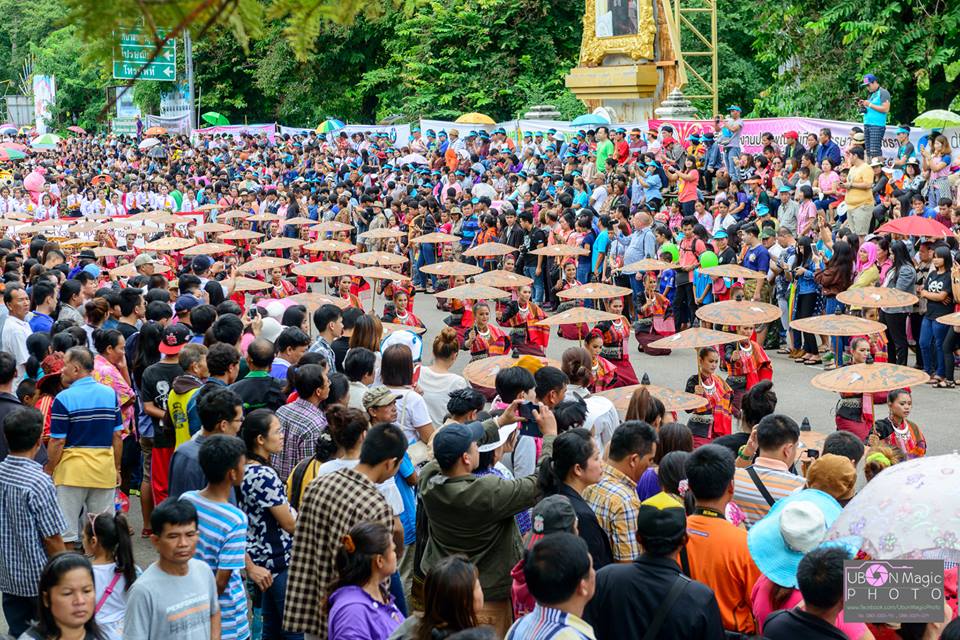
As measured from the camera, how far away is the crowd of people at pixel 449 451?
4824mm

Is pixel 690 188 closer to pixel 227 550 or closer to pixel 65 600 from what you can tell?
pixel 227 550

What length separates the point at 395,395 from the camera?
718 centimetres

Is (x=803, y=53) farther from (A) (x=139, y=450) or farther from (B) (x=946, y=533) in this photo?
(B) (x=946, y=533)

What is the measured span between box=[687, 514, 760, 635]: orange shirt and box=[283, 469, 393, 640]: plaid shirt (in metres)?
1.41

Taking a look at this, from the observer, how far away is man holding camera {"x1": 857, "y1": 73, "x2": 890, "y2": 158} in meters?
19.0

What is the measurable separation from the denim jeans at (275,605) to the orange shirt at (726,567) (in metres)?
2.16

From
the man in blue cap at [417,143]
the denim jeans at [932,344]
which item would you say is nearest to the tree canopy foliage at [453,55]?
the man in blue cap at [417,143]

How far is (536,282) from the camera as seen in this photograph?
1995 centimetres

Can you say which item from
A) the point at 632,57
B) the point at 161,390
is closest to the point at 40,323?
the point at 161,390

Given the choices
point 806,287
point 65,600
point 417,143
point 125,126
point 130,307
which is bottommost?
point 65,600

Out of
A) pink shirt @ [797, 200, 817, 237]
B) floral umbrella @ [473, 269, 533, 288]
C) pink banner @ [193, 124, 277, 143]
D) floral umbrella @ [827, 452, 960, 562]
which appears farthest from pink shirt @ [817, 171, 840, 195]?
pink banner @ [193, 124, 277, 143]

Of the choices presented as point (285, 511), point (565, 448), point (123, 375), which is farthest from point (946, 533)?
point (123, 375)

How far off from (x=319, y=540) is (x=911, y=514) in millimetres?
2626

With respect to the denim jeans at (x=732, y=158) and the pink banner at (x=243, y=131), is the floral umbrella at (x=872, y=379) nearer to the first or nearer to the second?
the denim jeans at (x=732, y=158)
